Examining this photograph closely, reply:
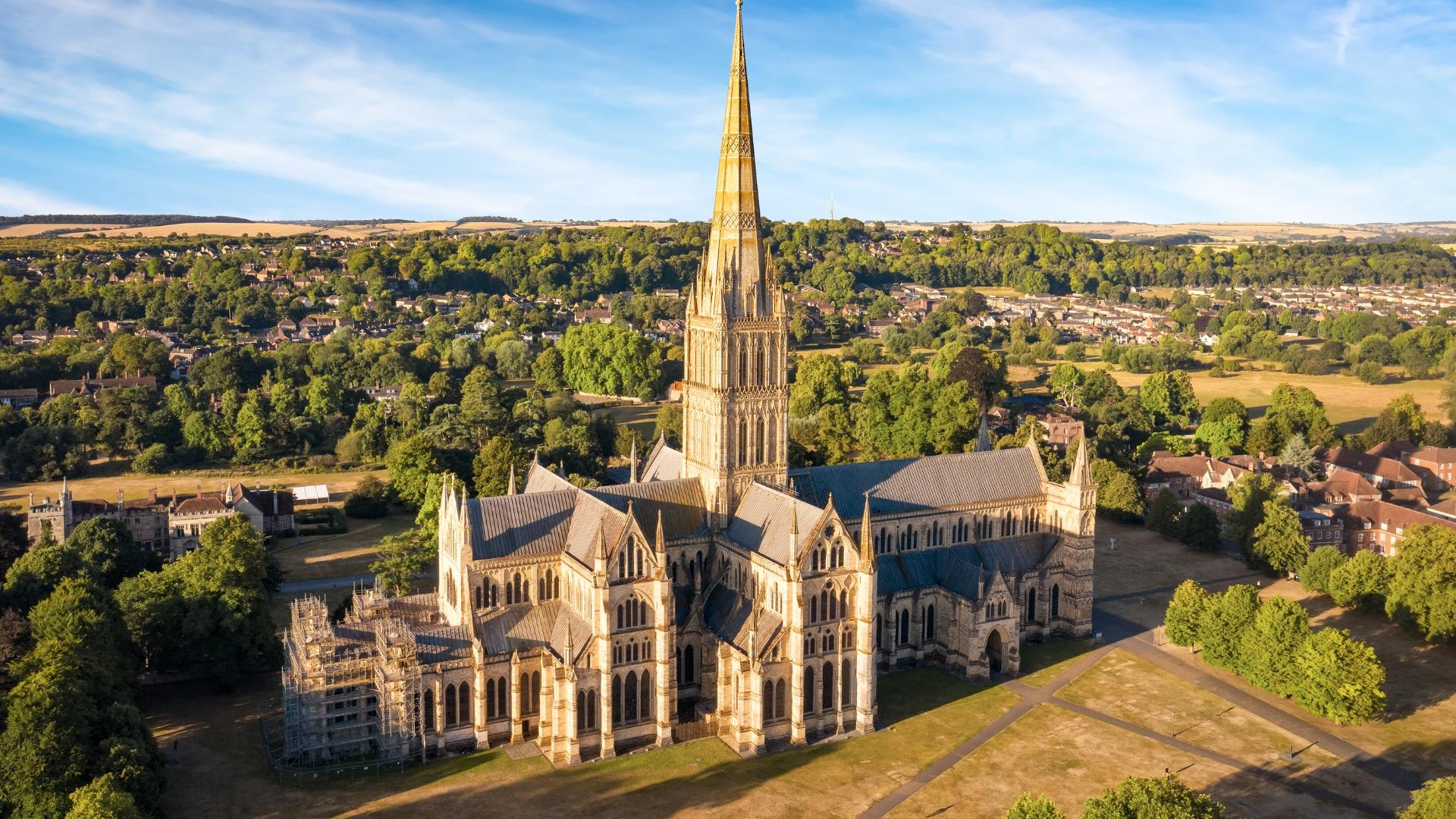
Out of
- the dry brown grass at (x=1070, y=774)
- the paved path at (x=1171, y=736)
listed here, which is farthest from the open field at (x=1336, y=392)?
the dry brown grass at (x=1070, y=774)

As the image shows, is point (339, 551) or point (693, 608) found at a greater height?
point (693, 608)

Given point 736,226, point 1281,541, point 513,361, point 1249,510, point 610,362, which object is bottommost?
point 1281,541

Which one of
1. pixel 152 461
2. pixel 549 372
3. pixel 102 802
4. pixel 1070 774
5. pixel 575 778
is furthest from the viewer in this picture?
pixel 549 372

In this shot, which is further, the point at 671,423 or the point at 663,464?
the point at 671,423

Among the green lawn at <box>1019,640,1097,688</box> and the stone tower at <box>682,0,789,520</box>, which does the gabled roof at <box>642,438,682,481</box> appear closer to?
the stone tower at <box>682,0,789,520</box>

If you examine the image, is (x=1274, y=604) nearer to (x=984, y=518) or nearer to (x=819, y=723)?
(x=984, y=518)

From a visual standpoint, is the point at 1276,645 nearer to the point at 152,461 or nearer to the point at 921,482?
the point at 921,482

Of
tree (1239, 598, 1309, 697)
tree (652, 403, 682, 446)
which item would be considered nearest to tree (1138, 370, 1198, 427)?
tree (652, 403, 682, 446)

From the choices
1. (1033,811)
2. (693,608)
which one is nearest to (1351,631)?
(1033,811)
